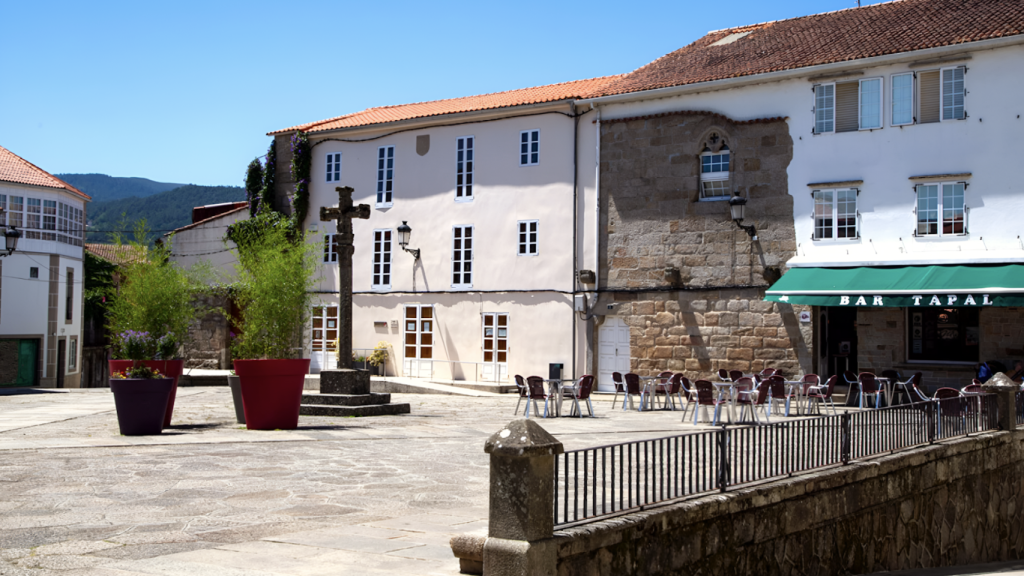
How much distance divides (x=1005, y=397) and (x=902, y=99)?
25.4ft

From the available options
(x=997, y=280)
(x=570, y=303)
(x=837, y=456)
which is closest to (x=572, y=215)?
(x=570, y=303)

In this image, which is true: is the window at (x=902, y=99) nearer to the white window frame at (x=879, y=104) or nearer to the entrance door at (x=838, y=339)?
the white window frame at (x=879, y=104)

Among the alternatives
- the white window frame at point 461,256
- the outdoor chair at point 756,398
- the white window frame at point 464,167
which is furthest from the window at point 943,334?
the white window frame at point 464,167

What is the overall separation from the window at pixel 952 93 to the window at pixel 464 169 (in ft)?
37.1

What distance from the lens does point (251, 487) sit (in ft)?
25.4

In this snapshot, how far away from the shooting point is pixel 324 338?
26438mm

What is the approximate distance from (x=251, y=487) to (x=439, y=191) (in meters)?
17.8

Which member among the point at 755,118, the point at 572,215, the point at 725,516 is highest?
the point at 755,118

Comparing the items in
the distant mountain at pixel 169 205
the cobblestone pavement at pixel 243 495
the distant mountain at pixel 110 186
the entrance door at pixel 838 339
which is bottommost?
the cobblestone pavement at pixel 243 495

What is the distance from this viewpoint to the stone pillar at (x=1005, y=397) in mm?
13195

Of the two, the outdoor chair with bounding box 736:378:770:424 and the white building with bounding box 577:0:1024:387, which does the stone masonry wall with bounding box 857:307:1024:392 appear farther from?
the outdoor chair with bounding box 736:378:770:424

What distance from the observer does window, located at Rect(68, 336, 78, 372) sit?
127ft

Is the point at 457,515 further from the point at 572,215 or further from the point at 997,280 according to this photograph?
the point at 572,215

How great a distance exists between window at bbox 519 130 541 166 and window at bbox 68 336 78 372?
24124 millimetres
